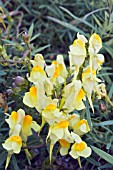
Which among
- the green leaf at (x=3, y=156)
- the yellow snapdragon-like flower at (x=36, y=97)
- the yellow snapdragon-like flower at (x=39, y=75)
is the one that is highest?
the yellow snapdragon-like flower at (x=39, y=75)

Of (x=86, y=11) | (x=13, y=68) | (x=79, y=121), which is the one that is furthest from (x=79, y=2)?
(x=79, y=121)

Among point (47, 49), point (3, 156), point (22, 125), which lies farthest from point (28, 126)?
point (47, 49)

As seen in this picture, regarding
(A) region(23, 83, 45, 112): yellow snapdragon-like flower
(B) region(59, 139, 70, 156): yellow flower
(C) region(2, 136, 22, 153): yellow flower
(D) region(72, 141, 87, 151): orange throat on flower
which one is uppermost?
(A) region(23, 83, 45, 112): yellow snapdragon-like flower

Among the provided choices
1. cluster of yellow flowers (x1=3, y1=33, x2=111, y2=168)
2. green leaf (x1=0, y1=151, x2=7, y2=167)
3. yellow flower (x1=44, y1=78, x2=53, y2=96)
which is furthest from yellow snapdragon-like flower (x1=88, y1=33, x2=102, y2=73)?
green leaf (x1=0, y1=151, x2=7, y2=167)

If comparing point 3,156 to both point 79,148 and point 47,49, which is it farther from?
point 47,49

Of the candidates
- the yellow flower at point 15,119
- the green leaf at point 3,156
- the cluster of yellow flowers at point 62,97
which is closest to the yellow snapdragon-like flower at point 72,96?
the cluster of yellow flowers at point 62,97

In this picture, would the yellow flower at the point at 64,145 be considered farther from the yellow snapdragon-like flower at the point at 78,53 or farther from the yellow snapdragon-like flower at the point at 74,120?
the yellow snapdragon-like flower at the point at 78,53

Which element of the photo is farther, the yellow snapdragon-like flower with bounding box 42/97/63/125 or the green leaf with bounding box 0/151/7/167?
the green leaf with bounding box 0/151/7/167

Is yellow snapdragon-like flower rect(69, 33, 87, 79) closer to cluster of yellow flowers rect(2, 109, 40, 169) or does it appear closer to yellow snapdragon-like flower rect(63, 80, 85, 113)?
yellow snapdragon-like flower rect(63, 80, 85, 113)

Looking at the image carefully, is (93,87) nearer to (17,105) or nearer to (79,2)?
(17,105)
